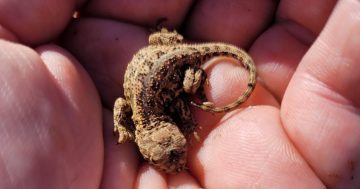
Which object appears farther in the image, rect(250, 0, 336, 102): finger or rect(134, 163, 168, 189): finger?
rect(250, 0, 336, 102): finger

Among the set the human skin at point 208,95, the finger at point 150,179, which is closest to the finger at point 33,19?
the human skin at point 208,95

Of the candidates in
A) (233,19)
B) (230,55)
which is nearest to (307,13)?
(233,19)

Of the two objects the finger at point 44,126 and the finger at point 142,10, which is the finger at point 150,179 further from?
the finger at point 142,10

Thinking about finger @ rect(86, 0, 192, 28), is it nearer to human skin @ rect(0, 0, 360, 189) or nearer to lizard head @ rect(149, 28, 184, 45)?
human skin @ rect(0, 0, 360, 189)

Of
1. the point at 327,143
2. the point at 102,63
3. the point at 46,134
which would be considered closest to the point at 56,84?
the point at 46,134

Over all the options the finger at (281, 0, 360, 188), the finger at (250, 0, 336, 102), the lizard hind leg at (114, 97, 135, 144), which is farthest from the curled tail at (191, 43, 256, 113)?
the lizard hind leg at (114, 97, 135, 144)
